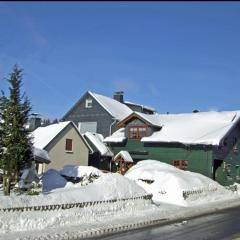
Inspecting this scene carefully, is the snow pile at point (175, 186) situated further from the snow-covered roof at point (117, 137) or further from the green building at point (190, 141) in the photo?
the snow-covered roof at point (117, 137)

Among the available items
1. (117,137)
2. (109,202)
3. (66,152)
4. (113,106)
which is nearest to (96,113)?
(113,106)

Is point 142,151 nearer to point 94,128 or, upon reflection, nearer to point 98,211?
point 94,128

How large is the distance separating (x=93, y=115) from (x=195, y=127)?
13183 millimetres

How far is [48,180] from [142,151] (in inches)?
742

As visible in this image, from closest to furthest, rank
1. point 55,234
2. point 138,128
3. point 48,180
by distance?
point 55,234 < point 48,180 < point 138,128

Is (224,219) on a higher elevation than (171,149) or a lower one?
lower

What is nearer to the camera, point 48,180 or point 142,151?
point 48,180

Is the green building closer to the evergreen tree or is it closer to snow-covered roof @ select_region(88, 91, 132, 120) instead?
snow-covered roof @ select_region(88, 91, 132, 120)

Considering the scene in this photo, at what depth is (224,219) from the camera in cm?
2300

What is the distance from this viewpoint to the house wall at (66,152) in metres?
42.4

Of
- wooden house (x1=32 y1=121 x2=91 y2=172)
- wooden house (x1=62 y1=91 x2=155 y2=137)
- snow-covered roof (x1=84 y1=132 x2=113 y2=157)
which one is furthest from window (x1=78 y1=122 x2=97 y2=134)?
wooden house (x1=32 y1=121 x2=91 y2=172)

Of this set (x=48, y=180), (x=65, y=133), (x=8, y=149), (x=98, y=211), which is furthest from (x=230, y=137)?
(x=8, y=149)

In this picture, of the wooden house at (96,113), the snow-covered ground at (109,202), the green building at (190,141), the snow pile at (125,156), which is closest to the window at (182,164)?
the green building at (190,141)

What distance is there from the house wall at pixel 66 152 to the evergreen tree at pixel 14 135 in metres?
23.3
